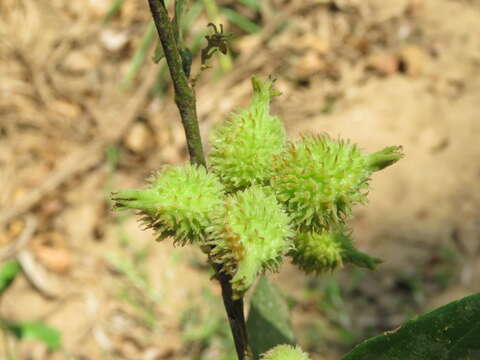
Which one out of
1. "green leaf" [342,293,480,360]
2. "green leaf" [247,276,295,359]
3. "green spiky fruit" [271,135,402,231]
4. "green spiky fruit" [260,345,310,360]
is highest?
"green spiky fruit" [271,135,402,231]

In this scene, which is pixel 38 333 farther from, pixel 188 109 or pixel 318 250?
pixel 188 109

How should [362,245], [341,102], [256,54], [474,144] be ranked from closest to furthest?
1. [362,245]
2. [474,144]
3. [341,102]
4. [256,54]

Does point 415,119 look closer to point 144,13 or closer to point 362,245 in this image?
point 362,245

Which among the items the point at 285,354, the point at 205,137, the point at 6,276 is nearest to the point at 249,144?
the point at 285,354

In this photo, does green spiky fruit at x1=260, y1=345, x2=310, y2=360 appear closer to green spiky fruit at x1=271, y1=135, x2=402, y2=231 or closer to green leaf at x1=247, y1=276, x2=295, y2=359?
green spiky fruit at x1=271, y1=135, x2=402, y2=231

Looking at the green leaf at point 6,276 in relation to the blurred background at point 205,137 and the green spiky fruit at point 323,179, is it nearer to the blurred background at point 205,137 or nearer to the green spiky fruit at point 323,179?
the blurred background at point 205,137

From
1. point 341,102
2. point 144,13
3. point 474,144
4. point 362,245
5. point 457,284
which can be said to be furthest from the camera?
point 144,13

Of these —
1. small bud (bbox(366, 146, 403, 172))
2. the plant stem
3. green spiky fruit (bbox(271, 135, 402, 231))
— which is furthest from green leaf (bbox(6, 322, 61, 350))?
small bud (bbox(366, 146, 403, 172))

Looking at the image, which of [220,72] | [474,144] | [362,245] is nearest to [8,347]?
[362,245]
